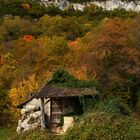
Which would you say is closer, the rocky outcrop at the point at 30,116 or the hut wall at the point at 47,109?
the rocky outcrop at the point at 30,116

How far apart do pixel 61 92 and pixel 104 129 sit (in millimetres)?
10479

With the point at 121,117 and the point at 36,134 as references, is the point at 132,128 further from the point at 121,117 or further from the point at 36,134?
the point at 36,134

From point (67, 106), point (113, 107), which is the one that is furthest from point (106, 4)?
point (113, 107)

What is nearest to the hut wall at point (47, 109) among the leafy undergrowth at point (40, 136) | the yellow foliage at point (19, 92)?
the leafy undergrowth at point (40, 136)

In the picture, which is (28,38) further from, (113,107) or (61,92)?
(113,107)

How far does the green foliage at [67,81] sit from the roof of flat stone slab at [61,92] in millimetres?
699

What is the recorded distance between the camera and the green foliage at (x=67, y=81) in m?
40.1

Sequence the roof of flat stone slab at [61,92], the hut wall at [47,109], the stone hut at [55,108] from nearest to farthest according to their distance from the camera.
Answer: the roof of flat stone slab at [61,92] → the stone hut at [55,108] → the hut wall at [47,109]

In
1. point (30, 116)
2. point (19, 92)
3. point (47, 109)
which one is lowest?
point (19, 92)

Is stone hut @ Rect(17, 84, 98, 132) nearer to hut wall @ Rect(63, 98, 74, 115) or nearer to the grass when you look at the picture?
hut wall @ Rect(63, 98, 74, 115)

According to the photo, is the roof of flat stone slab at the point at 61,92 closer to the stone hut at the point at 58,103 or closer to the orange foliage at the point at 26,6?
the stone hut at the point at 58,103

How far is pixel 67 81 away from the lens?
133 ft

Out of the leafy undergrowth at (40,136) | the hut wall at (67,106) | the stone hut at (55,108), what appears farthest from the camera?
the hut wall at (67,106)

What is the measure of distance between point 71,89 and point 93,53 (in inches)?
772
